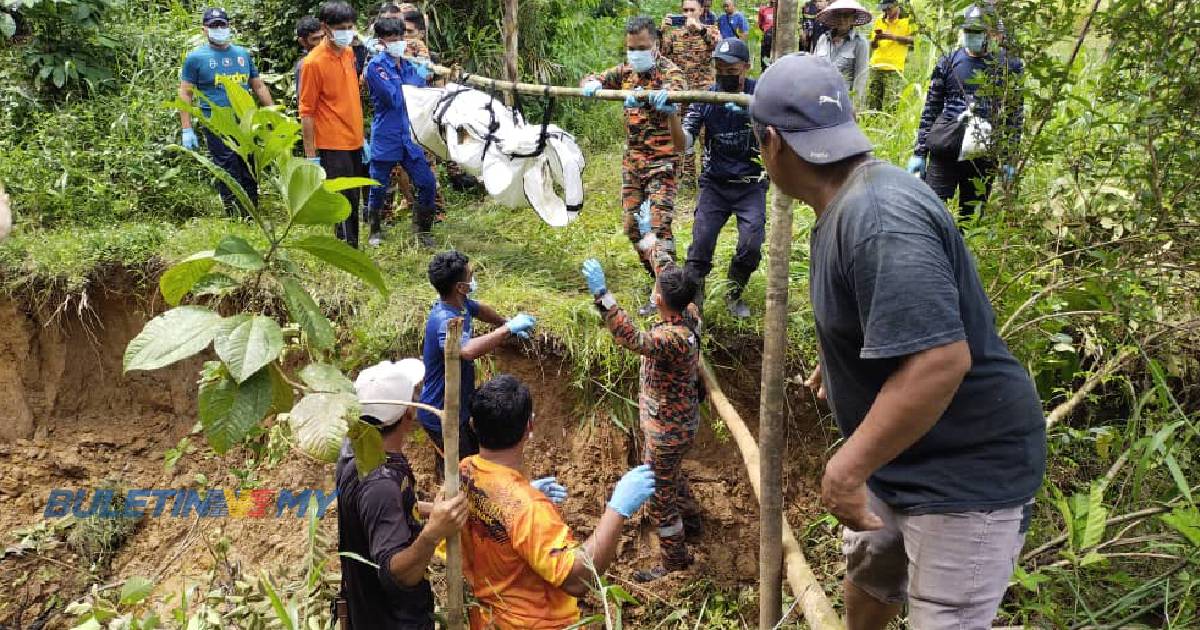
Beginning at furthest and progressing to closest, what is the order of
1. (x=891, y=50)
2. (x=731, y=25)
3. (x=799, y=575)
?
(x=731, y=25) → (x=891, y=50) → (x=799, y=575)

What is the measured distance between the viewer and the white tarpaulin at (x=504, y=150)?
5785mm

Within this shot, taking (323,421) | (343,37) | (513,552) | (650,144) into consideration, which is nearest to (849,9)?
(650,144)

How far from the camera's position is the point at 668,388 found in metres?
4.12

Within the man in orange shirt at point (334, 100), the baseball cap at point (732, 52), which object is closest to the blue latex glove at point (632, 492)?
the baseball cap at point (732, 52)

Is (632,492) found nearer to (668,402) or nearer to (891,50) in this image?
(668,402)

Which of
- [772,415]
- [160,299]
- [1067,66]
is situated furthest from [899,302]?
[160,299]

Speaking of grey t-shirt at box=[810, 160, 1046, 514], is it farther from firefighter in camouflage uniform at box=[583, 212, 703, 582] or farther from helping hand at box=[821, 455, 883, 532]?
firefighter in camouflage uniform at box=[583, 212, 703, 582]

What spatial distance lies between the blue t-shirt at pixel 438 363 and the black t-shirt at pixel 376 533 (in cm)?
121

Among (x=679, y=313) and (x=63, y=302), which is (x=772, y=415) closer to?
(x=679, y=313)

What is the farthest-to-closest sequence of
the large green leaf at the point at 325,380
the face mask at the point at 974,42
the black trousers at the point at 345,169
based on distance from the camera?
the black trousers at the point at 345,169 → the face mask at the point at 974,42 → the large green leaf at the point at 325,380

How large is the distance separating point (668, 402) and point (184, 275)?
108 inches

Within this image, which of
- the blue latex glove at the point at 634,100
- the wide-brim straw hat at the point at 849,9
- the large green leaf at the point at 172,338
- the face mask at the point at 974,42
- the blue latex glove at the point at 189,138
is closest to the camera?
the large green leaf at the point at 172,338

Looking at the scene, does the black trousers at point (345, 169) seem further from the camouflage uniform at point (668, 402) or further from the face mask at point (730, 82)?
the camouflage uniform at point (668, 402)

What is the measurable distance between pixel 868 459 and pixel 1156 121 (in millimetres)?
1960
